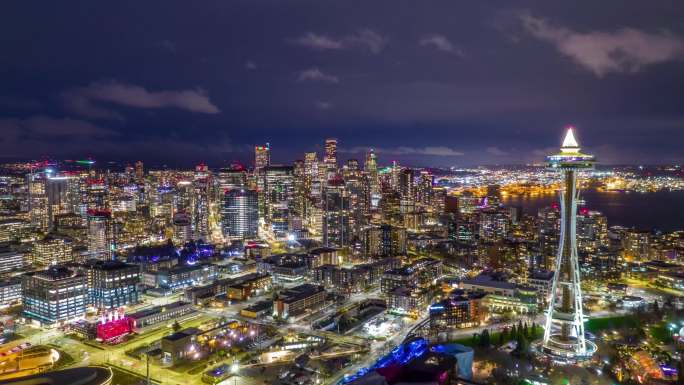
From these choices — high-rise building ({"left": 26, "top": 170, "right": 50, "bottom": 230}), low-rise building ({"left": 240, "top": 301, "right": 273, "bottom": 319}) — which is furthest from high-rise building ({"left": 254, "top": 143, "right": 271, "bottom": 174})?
low-rise building ({"left": 240, "top": 301, "right": 273, "bottom": 319})

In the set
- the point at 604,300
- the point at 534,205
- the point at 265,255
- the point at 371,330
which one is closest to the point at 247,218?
the point at 265,255

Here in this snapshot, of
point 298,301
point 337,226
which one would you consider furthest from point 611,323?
point 337,226

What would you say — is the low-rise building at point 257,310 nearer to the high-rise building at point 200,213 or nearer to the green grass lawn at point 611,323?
the green grass lawn at point 611,323

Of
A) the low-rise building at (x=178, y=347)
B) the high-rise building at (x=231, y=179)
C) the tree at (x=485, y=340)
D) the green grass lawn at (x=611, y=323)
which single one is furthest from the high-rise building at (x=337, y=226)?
the low-rise building at (x=178, y=347)

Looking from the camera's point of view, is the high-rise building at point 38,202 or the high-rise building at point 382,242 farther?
the high-rise building at point 38,202

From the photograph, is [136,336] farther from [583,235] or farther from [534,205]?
[534,205]
